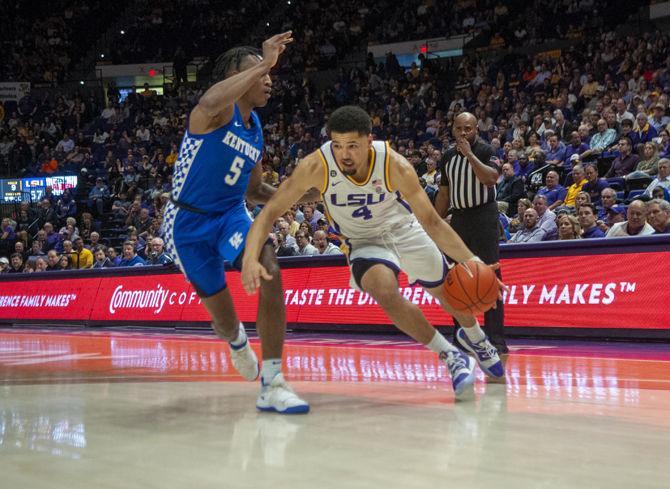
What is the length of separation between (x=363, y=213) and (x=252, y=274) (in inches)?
35.6

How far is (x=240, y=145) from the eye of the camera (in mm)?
4383

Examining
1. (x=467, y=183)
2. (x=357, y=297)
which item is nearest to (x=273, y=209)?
(x=467, y=183)

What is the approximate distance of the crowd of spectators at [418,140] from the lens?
1057cm

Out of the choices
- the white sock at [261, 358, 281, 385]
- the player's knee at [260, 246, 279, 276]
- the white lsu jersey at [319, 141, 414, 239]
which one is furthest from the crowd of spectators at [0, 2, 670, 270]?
the white sock at [261, 358, 281, 385]

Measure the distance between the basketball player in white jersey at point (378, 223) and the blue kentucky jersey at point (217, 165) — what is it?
1.12 ft

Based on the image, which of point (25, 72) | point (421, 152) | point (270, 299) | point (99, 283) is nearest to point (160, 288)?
point (99, 283)

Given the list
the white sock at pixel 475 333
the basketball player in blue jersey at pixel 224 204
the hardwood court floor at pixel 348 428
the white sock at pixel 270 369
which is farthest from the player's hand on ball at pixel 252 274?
the white sock at pixel 475 333

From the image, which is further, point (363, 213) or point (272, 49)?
point (363, 213)

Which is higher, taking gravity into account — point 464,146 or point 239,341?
point 464,146

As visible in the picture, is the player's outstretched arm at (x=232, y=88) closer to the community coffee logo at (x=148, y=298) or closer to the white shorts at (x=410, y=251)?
the white shorts at (x=410, y=251)

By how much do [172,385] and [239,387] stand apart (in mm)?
484

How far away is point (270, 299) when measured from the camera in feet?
13.6

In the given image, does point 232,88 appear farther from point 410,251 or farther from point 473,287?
point 473,287

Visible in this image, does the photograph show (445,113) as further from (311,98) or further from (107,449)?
(107,449)
